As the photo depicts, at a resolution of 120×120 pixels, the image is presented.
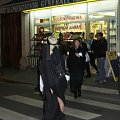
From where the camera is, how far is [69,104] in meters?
10.3

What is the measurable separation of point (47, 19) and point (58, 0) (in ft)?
9.14

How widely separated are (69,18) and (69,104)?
7747 millimetres

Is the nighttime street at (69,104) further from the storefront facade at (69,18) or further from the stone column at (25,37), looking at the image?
the stone column at (25,37)

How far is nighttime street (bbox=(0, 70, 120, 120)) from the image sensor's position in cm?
874

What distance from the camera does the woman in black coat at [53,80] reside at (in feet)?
23.9

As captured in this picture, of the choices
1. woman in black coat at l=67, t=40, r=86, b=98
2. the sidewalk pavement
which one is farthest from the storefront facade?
woman in black coat at l=67, t=40, r=86, b=98

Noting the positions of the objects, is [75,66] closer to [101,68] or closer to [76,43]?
[76,43]

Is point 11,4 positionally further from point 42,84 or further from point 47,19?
point 42,84

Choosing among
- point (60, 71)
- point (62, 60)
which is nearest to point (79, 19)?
point (62, 60)

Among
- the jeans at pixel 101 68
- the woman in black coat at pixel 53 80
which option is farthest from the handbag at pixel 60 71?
the jeans at pixel 101 68

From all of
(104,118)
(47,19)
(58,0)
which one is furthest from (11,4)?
(104,118)

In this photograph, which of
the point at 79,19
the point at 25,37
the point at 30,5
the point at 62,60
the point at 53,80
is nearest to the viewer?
the point at 53,80

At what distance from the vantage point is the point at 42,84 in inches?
299

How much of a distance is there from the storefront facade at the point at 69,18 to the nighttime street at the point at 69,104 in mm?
3767
